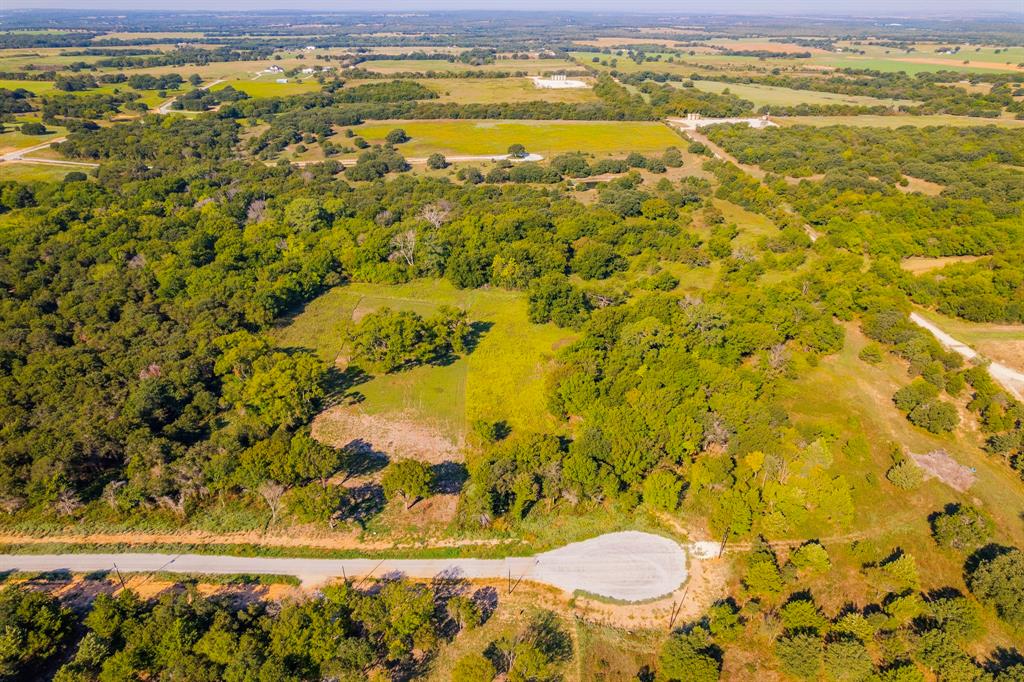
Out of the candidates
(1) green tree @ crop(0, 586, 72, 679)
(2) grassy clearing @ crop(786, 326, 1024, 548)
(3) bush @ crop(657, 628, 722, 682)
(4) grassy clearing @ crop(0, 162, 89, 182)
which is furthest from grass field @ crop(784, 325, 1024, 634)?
(4) grassy clearing @ crop(0, 162, 89, 182)

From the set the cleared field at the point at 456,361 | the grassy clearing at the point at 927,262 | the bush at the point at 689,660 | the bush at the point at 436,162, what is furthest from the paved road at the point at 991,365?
the bush at the point at 436,162

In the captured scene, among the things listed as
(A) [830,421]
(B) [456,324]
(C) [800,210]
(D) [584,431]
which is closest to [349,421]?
(B) [456,324]

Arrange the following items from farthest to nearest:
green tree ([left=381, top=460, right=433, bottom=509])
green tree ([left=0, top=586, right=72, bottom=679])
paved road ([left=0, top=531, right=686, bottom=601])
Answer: green tree ([left=381, top=460, right=433, bottom=509]) → paved road ([left=0, top=531, right=686, bottom=601]) → green tree ([left=0, top=586, right=72, bottom=679])

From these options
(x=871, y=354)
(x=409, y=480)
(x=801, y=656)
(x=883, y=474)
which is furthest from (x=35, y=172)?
(x=883, y=474)

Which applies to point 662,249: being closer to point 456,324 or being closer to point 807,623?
point 456,324

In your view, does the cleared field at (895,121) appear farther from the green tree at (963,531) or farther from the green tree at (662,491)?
the green tree at (662,491)

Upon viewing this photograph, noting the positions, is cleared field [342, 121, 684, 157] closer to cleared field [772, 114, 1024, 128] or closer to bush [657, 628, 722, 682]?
cleared field [772, 114, 1024, 128]
